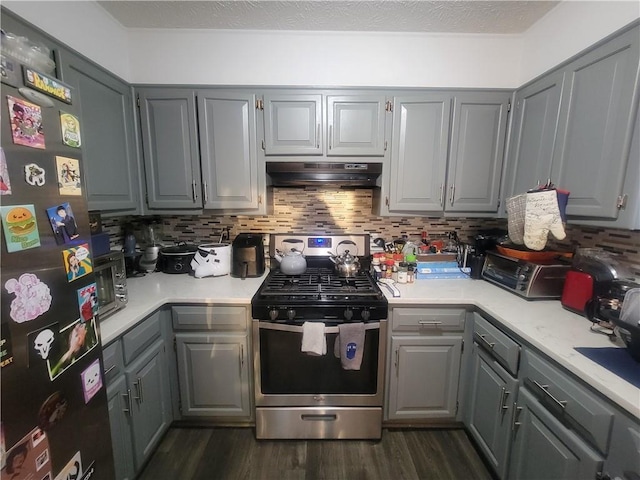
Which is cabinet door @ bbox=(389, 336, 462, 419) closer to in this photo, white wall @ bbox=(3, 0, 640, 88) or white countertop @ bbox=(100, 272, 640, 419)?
white countertop @ bbox=(100, 272, 640, 419)

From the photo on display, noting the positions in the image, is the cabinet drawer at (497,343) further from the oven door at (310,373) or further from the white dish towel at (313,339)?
the white dish towel at (313,339)

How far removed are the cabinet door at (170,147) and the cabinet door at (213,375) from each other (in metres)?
0.93

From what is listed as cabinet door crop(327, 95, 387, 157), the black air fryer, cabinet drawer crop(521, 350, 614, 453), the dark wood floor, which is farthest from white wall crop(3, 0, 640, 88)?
the dark wood floor

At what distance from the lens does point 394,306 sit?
152 cm

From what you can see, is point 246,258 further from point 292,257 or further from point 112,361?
point 112,361

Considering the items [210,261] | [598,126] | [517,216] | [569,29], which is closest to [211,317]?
[210,261]

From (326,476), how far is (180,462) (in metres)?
0.84

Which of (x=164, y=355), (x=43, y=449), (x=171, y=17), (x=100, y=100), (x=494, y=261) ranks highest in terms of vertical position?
(x=171, y=17)

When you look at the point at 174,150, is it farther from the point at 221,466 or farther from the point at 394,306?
the point at 221,466

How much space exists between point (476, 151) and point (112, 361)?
2.38 metres

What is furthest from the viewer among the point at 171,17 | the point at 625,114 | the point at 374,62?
the point at 374,62

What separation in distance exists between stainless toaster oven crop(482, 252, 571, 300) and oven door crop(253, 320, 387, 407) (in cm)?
81

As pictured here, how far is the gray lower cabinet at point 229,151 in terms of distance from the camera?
1713 millimetres

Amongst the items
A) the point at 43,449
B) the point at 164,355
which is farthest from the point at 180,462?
the point at 43,449
